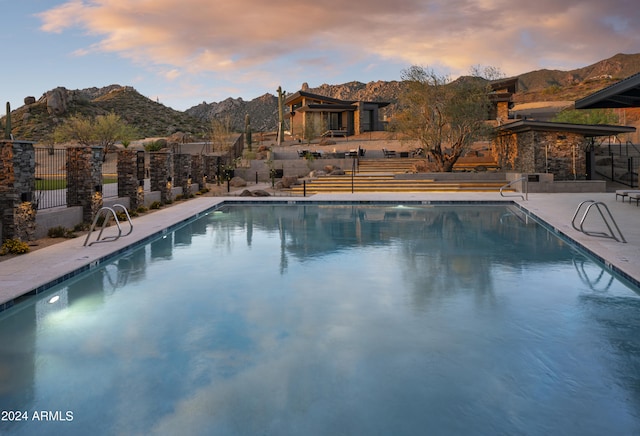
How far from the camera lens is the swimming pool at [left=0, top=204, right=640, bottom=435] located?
4.13 metres

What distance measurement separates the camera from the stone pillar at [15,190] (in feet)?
35.5

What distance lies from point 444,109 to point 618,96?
1432cm

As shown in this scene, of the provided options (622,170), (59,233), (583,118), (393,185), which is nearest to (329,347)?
(59,233)

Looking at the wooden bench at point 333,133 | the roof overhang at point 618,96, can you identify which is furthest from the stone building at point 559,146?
the wooden bench at point 333,133

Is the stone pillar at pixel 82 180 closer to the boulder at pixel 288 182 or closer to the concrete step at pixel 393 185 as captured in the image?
the concrete step at pixel 393 185

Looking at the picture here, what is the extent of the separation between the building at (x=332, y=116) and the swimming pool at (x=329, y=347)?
1690 inches

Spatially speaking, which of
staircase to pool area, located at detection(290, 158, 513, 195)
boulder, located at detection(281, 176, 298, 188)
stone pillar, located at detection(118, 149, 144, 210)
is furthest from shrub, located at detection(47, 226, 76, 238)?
boulder, located at detection(281, 176, 298, 188)

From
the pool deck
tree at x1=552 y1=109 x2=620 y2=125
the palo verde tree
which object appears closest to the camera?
the pool deck

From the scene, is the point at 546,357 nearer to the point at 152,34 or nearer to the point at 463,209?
the point at 463,209

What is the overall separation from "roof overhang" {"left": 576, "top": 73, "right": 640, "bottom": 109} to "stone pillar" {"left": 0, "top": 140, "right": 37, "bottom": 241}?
1478 centimetres

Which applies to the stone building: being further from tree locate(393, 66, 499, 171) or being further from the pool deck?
the pool deck

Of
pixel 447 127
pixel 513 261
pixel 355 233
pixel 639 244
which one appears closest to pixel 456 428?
pixel 513 261

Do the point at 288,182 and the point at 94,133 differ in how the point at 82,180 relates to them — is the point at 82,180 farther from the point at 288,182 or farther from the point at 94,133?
the point at 94,133

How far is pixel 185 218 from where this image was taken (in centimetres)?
1659
